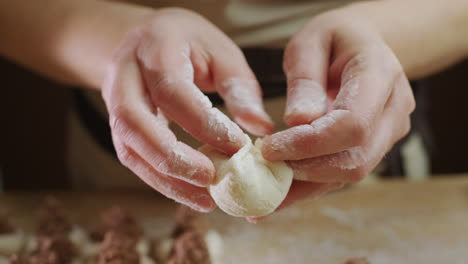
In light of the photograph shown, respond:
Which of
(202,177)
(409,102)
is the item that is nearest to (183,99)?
(202,177)

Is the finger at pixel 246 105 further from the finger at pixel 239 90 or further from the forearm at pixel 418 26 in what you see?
the forearm at pixel 418 26

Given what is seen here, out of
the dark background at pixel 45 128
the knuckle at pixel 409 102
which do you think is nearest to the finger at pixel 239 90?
the knuckle at pixel 409 102

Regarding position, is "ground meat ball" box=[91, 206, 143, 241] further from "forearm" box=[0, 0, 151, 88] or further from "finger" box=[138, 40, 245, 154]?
"finger" box=[138, 40, 245, 154]

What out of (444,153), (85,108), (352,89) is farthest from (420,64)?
(444,153)

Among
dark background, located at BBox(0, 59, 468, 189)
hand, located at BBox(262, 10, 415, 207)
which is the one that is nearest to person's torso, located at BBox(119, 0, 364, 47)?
hand, located at BBox(262, 10, 415, 207)

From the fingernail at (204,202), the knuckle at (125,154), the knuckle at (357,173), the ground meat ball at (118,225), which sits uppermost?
the knuckle at (357,173)

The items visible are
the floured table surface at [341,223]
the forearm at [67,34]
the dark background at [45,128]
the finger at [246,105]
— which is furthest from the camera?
the dark background at [45,128]
